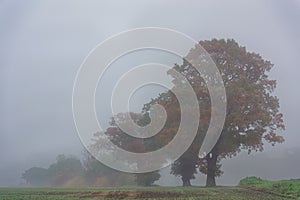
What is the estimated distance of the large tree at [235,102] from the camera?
26.5m

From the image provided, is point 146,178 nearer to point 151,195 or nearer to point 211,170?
point 211,170

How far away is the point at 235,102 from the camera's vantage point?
86.9ft

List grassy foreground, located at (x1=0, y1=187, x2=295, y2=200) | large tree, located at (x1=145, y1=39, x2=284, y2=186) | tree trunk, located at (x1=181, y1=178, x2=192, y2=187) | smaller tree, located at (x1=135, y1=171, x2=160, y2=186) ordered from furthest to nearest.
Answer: smaller tree, located at (x1=135, y1=171, x2=160, y2=186)
tree trunk, located at (x1=181, y1=178, x2=192, y2=187)
large tree, located at (x1=145, y1=39, x2=284, y2=186)
grassy foreground, located at (x1=0, y1=187, x2=295, y2=200)

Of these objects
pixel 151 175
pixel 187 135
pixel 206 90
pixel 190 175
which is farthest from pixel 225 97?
pixel 151 175

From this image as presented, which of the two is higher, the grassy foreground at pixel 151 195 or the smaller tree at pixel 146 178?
the smaller tree at pixel 146 178

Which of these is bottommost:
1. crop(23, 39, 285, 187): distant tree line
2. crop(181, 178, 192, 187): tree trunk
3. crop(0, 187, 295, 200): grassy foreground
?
crop(0, 187, 295, 200): grassy foreground

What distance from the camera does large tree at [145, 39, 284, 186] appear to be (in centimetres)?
2650

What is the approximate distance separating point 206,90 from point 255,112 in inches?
140

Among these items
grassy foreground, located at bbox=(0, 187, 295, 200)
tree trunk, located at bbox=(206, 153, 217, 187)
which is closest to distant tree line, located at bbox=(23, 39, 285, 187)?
tree trunk, located at bbox=(206, 153, 217, 187)

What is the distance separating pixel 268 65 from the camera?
28.9m

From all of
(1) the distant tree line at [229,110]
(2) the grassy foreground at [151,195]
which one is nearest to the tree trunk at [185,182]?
(1) the distant tree line at [229,110]

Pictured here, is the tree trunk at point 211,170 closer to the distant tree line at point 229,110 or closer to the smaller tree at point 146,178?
the distant tree line at point 229,110

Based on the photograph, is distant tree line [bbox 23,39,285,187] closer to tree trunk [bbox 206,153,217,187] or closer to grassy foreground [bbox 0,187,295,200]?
tree trunk [bbox 206,153,217,187]

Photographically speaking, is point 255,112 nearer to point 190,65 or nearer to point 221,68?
point 221,68
